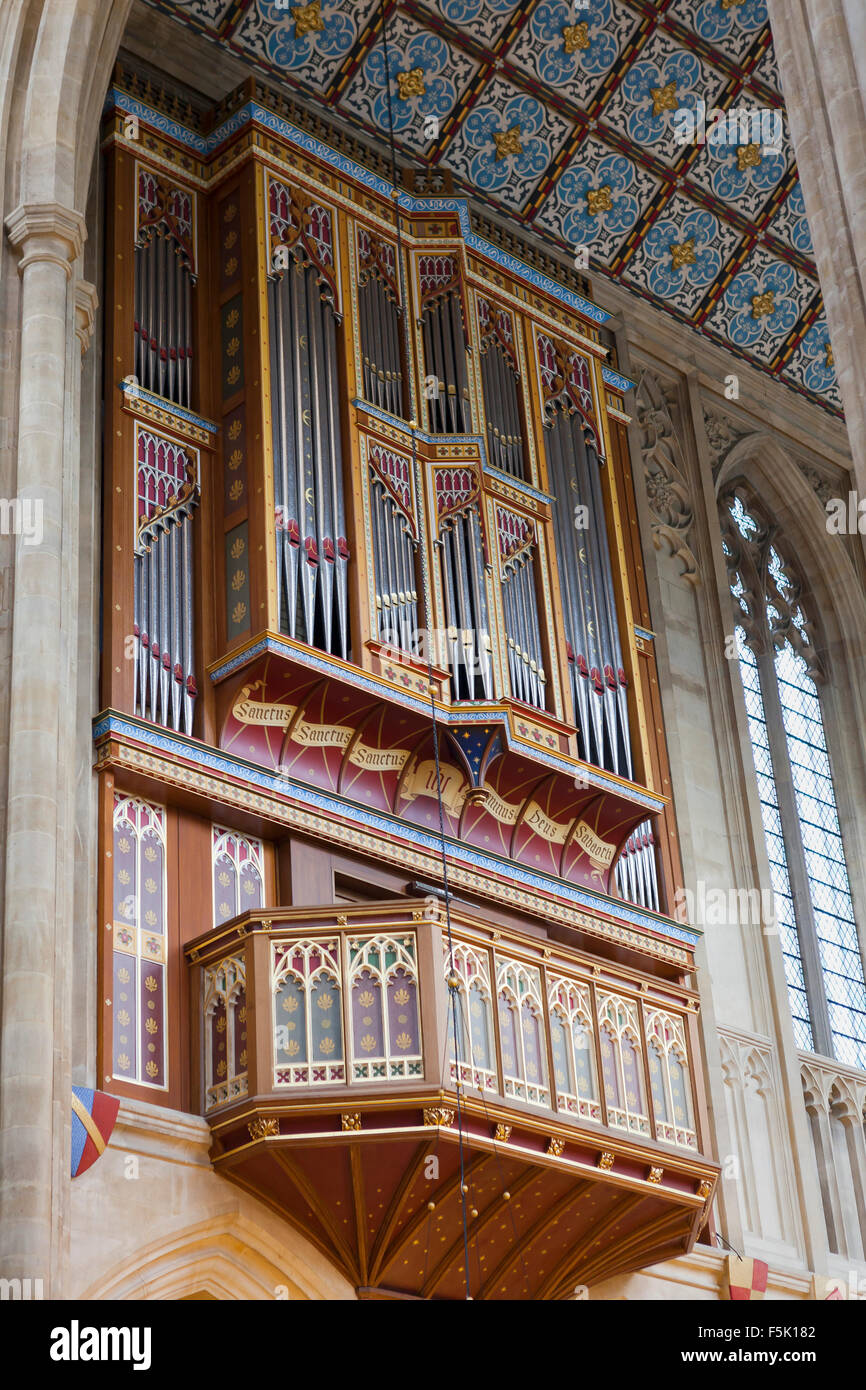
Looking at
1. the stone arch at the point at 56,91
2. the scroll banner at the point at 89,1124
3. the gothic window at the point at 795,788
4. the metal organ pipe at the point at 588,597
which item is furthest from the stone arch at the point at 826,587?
the scroll banner at the point at 89,1124

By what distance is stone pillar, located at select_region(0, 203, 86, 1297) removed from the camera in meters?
8.95

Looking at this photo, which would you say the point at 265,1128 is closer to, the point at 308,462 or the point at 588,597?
the point at 308,462

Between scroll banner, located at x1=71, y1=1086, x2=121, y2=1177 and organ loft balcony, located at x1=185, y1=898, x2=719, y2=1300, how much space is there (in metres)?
0.77

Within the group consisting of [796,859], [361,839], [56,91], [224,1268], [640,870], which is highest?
[56,91]

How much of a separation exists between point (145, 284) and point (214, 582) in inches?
86.2

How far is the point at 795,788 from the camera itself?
57.0 feet

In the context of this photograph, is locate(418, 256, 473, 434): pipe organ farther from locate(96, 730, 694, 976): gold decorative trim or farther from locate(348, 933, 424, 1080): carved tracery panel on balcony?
locate(348, 933, 424, 1080): carved tracery panel on balcony

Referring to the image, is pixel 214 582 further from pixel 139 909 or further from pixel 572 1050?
pixel 572 1050

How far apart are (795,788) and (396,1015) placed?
22.4ft

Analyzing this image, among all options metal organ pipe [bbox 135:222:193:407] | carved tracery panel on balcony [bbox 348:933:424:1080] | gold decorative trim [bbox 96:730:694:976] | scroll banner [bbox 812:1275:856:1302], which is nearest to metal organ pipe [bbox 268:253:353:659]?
metal organ pipe [bbox 135:222:193:407]

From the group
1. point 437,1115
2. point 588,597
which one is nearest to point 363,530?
point 588,597

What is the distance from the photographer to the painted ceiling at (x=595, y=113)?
52.5 feet

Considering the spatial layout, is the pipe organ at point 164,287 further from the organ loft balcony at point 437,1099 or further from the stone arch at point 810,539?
the stone arch at point 810,539

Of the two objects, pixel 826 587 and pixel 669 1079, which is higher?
pixel 826 587
